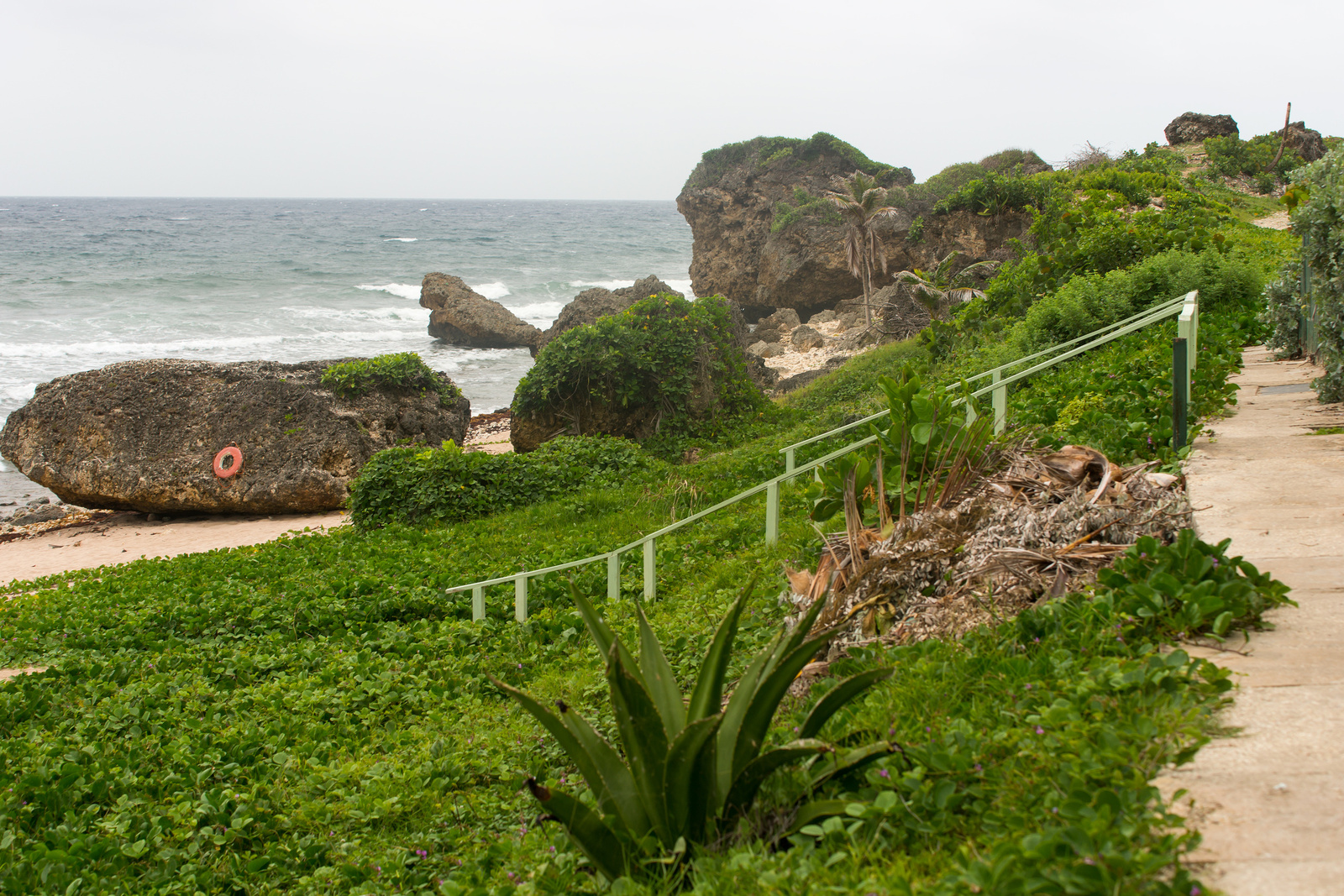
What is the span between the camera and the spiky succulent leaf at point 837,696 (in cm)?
261

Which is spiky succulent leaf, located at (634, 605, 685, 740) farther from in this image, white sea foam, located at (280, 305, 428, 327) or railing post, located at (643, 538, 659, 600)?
white sea foam, located at (280, 305, 428, 327)

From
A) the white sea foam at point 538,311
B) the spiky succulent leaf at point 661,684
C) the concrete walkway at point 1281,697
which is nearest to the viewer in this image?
the concrete walkway at point 1281,697

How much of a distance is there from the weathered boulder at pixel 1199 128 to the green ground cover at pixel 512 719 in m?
36.2

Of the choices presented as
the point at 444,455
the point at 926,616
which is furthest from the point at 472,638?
the point at 444,455

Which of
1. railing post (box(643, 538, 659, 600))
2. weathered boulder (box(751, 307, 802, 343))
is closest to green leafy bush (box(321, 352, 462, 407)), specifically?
railing post (box(643, 538, 659, 600))

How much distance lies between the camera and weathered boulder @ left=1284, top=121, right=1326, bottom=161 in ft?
114

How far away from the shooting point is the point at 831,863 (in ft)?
7.45

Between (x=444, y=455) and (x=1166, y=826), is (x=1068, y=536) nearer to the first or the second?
(x=1166, y=826)

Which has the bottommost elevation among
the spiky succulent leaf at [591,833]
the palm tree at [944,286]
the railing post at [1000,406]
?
the spiky succulent leaf at [591,833]

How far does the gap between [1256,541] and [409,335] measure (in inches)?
1721

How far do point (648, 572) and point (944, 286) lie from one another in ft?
66.3

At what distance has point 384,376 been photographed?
56.1 ft

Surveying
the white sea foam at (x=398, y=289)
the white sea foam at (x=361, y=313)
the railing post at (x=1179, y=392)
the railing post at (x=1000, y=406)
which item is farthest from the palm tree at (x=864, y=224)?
the white sea foam at (x=398, y=289)

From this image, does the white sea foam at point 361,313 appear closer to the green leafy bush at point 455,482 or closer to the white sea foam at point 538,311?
the white sea foam at point 538,311
